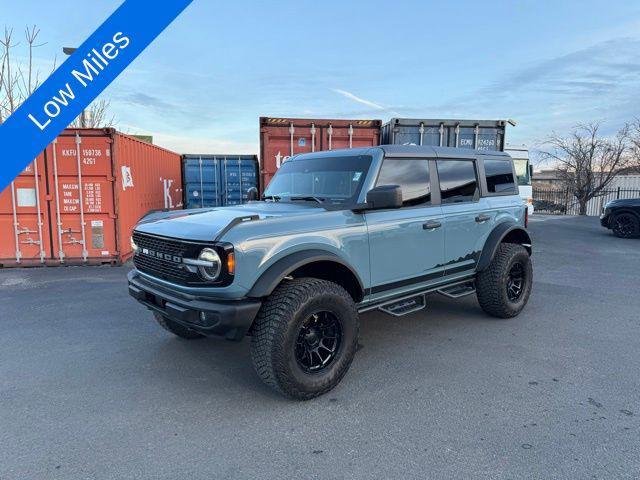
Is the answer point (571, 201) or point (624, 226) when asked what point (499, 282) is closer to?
point (624, 226)

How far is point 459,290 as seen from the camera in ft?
16.3

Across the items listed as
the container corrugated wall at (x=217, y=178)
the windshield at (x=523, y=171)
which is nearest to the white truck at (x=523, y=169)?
the windshield at (x=523, y=171)

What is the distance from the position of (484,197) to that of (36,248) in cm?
846

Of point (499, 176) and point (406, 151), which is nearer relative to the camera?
point (406, 151)

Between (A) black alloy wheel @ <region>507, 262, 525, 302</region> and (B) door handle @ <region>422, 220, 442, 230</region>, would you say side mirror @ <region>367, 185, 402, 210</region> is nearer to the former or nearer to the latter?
(B) door handle @ <region>422, 220, 442, 230</region>

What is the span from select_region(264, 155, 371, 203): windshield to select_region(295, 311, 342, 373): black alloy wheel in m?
1.09

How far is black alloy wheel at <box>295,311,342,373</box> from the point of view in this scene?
340 cm

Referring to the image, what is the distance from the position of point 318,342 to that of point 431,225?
1701 mm

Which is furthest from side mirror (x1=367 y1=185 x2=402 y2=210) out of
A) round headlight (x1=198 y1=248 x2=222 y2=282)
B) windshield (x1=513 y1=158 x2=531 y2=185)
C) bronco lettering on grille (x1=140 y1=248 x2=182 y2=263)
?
windshield (x1=513 y1=158 x2=531 y2=185)

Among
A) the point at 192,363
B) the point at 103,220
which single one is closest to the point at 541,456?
the point at 192,363

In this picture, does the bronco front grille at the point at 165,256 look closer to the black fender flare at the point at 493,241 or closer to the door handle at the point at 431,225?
the door handle at the point at 431,225

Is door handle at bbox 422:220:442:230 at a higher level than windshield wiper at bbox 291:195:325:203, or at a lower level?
lower

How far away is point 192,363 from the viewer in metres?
4.07

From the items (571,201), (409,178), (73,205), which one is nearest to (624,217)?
(409,178)
